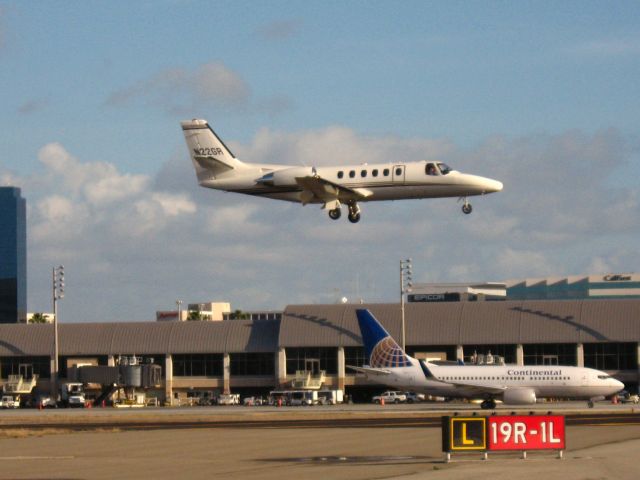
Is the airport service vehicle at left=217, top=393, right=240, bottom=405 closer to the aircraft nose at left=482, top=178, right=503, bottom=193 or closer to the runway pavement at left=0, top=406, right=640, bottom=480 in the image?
the runway pavement at left=0, top=406, right=640, bottom=480

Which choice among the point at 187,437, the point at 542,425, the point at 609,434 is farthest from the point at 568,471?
the point at 187,437

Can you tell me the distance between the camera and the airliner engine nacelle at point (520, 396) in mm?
83250

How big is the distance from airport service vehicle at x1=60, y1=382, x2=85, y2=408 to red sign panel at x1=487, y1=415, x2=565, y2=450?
82075 mm

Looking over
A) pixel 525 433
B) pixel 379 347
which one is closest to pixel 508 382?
pixel 379 347

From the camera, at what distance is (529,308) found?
13412 centimetres

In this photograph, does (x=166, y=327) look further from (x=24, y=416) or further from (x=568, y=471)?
(x=568, y=471)

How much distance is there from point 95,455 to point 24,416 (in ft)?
138

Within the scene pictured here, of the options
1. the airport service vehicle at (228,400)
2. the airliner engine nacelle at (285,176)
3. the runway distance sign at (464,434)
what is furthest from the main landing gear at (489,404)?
the airport service vehicle at (228,400)

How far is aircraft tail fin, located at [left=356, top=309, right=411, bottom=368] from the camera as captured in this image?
297 feet

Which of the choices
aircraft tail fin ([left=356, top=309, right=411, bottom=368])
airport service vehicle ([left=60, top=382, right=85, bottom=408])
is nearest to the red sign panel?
aircraft tail fin ([left=356, top=309, right=411, bottom=368])

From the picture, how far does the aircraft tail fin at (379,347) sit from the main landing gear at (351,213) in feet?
79.4

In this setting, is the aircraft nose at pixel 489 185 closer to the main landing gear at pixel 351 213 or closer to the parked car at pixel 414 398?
the main landing gear at pixel 351 213

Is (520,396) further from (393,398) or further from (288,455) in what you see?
(288,455)

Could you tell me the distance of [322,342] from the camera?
13650cm
